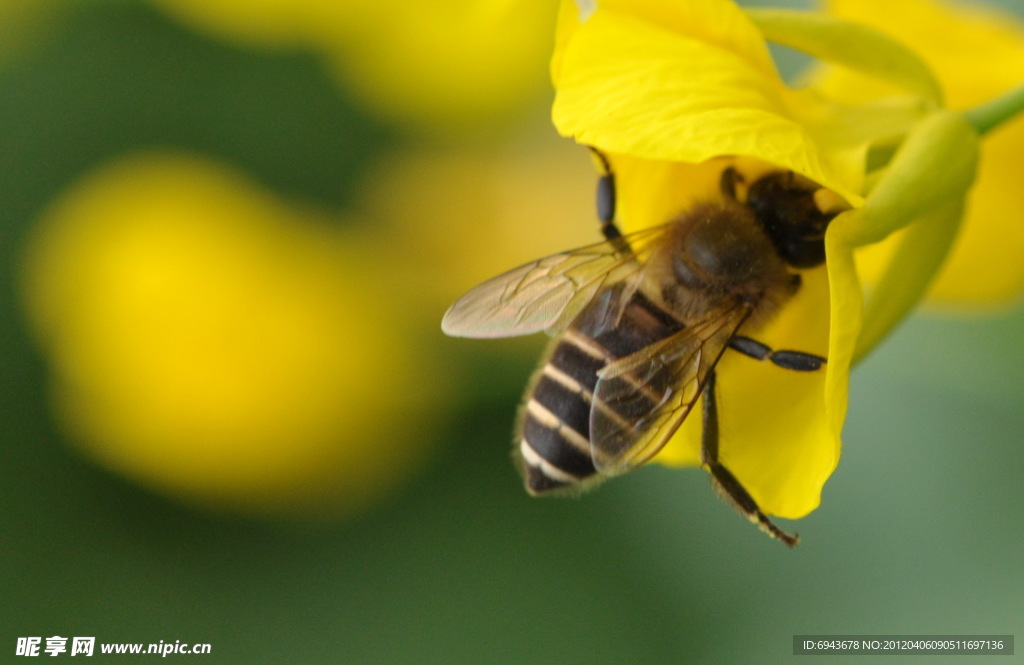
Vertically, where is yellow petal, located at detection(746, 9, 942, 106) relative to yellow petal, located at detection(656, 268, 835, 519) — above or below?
above

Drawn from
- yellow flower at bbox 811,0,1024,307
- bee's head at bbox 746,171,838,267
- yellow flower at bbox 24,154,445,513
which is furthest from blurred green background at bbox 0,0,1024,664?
bee's head at bbox 746,171,838,267

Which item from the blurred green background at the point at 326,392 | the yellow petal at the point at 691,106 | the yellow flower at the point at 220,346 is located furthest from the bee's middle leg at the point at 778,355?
the yellow flower at the point at 220,346

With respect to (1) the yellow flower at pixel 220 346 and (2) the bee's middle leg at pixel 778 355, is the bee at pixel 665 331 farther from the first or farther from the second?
(1) the yellow flower at pixel 220 346

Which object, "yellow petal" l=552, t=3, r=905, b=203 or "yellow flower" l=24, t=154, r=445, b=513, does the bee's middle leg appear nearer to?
"yellow petal" l=552, t=3, r=905, b=203

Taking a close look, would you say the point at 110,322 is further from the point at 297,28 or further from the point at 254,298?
the point at 297,28

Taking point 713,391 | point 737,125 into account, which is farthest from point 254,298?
point 737,125

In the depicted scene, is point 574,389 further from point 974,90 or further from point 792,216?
point 974,90
